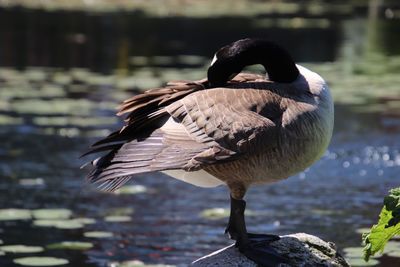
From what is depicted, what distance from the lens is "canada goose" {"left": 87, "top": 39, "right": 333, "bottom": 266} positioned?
4.62 meters

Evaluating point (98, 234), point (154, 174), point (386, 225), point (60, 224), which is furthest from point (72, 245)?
point (386, 225)

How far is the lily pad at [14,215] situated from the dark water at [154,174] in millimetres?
18

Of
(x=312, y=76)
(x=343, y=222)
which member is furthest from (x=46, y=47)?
(x=312, y=76)

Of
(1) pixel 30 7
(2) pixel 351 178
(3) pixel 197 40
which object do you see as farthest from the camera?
(1) pixel 30 7

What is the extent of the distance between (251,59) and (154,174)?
5.31m

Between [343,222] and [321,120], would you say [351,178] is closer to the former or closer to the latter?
[343,222]

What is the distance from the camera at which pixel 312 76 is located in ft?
16.4

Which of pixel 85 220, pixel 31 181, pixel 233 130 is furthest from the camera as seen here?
pixel 31 181

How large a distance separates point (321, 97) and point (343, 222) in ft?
11.1

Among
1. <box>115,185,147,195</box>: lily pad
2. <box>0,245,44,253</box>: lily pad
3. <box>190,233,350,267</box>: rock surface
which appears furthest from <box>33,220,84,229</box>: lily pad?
<box>190,233,350,267</box>: rock surface

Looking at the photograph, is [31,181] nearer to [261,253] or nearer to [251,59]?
[261,253]

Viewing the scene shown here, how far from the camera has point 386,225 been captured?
4473mm

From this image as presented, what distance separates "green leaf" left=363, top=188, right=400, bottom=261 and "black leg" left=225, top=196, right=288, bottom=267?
1.83 feet

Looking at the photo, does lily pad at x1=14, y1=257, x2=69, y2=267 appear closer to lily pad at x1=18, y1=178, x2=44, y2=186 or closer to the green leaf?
lily pad at x1=18, y1=178, x2=44, y2=186
